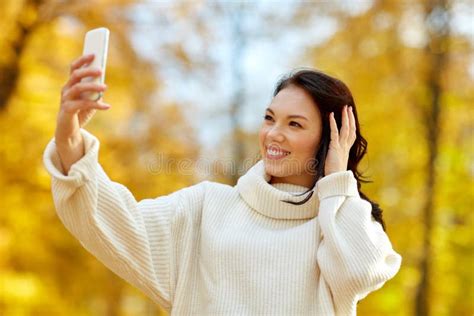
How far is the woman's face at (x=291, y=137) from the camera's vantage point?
6.60ft

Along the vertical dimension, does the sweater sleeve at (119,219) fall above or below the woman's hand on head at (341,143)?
below

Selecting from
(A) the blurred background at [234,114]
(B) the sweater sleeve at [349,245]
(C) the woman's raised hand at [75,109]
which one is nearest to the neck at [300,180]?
(B) the sweater sleeve at [349,245]

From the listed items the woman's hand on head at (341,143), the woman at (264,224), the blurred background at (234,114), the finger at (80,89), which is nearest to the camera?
the finger at (80,89)

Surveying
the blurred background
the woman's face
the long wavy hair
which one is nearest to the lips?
the woman's face

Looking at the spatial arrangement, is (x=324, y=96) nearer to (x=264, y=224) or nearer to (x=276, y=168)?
(x=276, y=168)

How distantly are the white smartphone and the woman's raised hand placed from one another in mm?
12

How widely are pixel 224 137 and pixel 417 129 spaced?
2.47 m

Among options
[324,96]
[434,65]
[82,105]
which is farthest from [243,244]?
[434,65]

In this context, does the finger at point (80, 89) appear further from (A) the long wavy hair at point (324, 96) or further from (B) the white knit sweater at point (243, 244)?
(A) the long wavy hair at point (324, 96)

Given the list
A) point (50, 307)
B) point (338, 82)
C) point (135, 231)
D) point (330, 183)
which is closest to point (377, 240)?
point (330, 183)

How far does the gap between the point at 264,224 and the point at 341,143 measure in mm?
337

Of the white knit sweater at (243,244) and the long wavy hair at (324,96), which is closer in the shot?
the white knit sweater at (243,244)

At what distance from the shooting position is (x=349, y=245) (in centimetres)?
183

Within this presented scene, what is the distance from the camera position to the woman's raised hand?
1.53 m
